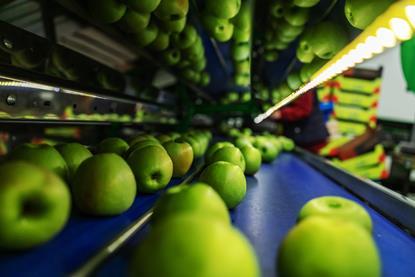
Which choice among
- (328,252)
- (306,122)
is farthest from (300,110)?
(328,252)

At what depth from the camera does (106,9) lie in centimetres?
147

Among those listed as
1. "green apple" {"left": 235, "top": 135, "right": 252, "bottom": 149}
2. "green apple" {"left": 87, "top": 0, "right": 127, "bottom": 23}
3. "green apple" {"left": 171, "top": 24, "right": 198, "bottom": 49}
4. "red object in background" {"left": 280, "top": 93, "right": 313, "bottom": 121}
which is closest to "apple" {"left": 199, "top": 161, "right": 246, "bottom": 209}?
"green apple" {"left": 235, "top": 135, "right": 252, "bottom": 149}

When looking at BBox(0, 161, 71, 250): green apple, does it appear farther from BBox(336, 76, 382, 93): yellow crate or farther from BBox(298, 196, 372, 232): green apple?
BBox(336, 76, 382, 93): yellow crate

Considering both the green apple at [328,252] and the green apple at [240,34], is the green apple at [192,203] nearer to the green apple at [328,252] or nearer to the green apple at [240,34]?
the green apple at [328,252]

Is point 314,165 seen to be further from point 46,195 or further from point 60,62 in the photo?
point 46,195

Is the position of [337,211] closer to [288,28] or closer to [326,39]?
[326,39]

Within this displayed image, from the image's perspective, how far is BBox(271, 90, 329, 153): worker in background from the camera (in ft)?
17.8

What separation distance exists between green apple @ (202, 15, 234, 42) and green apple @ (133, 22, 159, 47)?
37 centimetres

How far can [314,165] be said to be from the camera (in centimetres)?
260

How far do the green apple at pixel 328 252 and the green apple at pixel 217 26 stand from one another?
1.86 m

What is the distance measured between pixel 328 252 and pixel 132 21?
5.15 feet

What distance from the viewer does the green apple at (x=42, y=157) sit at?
0.92m

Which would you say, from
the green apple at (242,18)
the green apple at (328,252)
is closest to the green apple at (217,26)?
the green apple at (242,18)

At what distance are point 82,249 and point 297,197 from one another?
967mm
